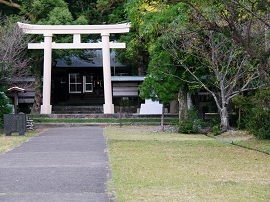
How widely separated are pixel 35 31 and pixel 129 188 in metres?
25.5

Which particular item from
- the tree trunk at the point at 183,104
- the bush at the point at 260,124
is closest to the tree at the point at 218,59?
the tree trunk at the point at 183,104

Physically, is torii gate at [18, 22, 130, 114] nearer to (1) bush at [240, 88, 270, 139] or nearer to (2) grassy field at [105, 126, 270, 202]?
(1) bush at [240, 88, 270, 139]

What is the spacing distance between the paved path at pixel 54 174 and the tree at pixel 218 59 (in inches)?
331

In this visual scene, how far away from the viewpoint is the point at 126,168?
1254 centimetres

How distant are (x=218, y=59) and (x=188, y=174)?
14090 millimetres

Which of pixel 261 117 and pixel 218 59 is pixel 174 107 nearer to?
pixel 218 59

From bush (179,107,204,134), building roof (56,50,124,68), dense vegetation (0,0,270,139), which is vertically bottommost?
bush (179,107,204,134)

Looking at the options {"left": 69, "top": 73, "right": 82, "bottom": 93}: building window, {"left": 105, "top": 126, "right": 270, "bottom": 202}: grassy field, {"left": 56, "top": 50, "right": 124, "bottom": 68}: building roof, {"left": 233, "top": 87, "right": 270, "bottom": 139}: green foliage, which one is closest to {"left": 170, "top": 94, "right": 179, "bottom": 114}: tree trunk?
{"left": 56, "top": 50, "right": 124, "bottom": 68}: building roof

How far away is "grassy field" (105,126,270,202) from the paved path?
380 millimetres

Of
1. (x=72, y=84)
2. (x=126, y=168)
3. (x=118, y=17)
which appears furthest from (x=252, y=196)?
(x=72, y=84)

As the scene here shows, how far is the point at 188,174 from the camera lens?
11.7 meters

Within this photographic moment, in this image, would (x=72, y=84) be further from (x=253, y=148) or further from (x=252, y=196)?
(x=252, y=196)

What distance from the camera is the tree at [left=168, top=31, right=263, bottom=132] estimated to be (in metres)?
24.8

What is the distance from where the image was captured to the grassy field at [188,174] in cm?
924
